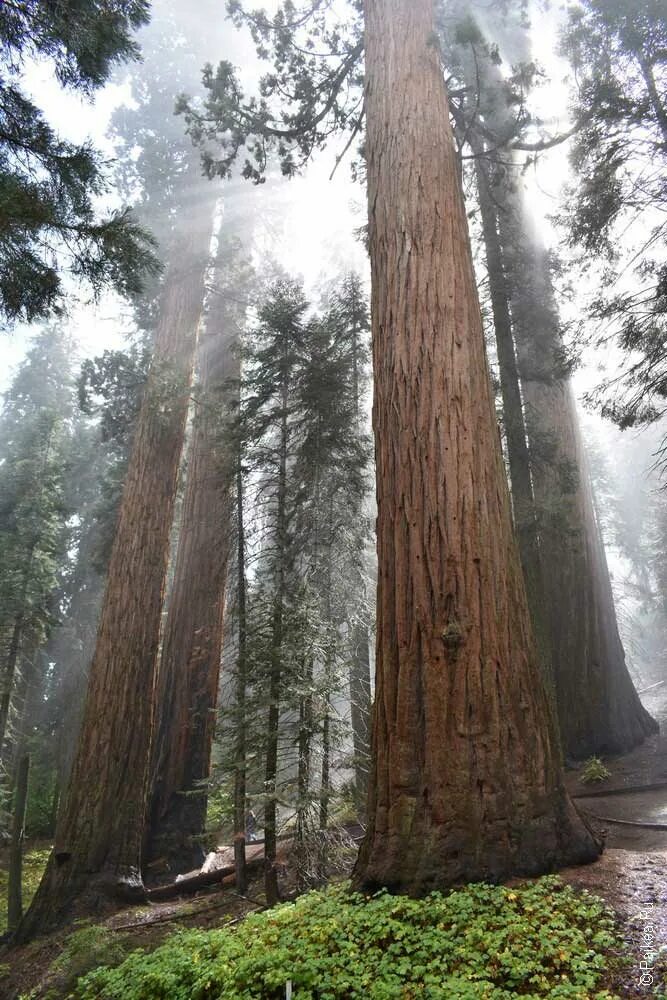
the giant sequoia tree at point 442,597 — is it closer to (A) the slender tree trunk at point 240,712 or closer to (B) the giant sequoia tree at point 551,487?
(A) the slender tree trunk at point 240,712

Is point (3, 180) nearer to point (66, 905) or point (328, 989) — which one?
point (328, 989)

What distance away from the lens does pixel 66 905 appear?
6.96m

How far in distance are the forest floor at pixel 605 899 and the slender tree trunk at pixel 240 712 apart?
1.58 ft

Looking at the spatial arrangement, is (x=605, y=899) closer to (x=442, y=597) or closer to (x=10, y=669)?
(x=442, y=597)

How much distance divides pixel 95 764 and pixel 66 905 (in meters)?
1.56

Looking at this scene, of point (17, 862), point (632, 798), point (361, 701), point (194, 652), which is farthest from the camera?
point (194, 652)

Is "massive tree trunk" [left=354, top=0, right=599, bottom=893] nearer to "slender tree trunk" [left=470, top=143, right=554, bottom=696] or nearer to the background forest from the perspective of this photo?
the background forest

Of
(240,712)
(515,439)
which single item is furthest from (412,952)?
(515,439)

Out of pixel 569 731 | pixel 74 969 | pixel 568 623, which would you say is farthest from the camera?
pixel 568 623

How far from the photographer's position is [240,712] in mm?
5879

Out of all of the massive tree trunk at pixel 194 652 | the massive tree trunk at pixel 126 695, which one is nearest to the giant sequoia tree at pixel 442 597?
the massive tree trunk at pixel 194 652

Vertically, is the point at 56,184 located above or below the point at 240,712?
above

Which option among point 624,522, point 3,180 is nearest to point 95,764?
point 3,180

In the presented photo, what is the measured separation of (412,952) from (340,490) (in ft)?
24.7
